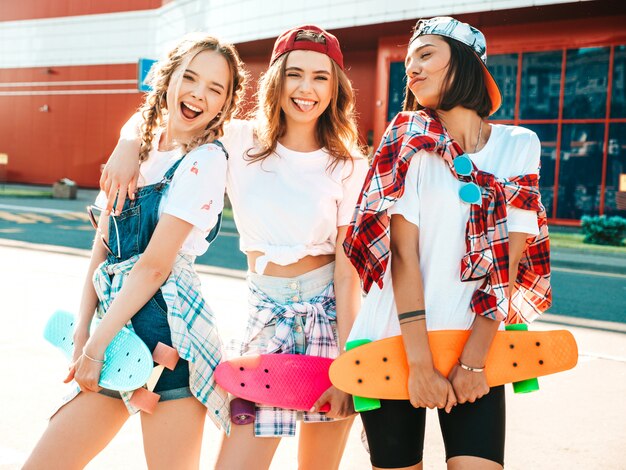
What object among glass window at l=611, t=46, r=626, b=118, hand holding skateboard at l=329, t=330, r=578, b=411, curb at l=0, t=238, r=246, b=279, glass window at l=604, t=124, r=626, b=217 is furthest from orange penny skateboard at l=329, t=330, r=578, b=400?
glass window at l=611, t=46, r=626, b=118

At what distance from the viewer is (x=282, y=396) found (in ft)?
8.32

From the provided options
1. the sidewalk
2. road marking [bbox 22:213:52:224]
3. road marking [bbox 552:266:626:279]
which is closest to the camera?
the sidewalk

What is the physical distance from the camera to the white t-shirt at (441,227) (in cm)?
227

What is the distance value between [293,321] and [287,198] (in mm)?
437

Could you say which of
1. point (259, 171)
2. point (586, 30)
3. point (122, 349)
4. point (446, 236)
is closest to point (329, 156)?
point (259, 171)

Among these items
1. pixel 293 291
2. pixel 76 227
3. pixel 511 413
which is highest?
pixel 293 291

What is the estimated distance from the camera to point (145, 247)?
2.51 meters

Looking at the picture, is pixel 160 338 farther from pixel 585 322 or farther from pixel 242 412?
pixel 585 322

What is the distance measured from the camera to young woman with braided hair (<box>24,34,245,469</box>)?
2.38 meters

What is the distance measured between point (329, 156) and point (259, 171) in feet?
0.90

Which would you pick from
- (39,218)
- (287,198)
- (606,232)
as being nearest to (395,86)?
(606,232)

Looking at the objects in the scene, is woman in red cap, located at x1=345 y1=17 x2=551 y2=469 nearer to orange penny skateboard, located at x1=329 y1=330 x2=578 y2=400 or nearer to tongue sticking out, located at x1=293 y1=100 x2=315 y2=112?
orange penny skateboard, located at x1=329 y1=330 x2=578 y2=400

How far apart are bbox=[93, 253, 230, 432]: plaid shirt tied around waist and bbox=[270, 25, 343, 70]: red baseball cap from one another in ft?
2.84

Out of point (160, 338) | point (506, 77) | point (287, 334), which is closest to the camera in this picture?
point (160, 338)
